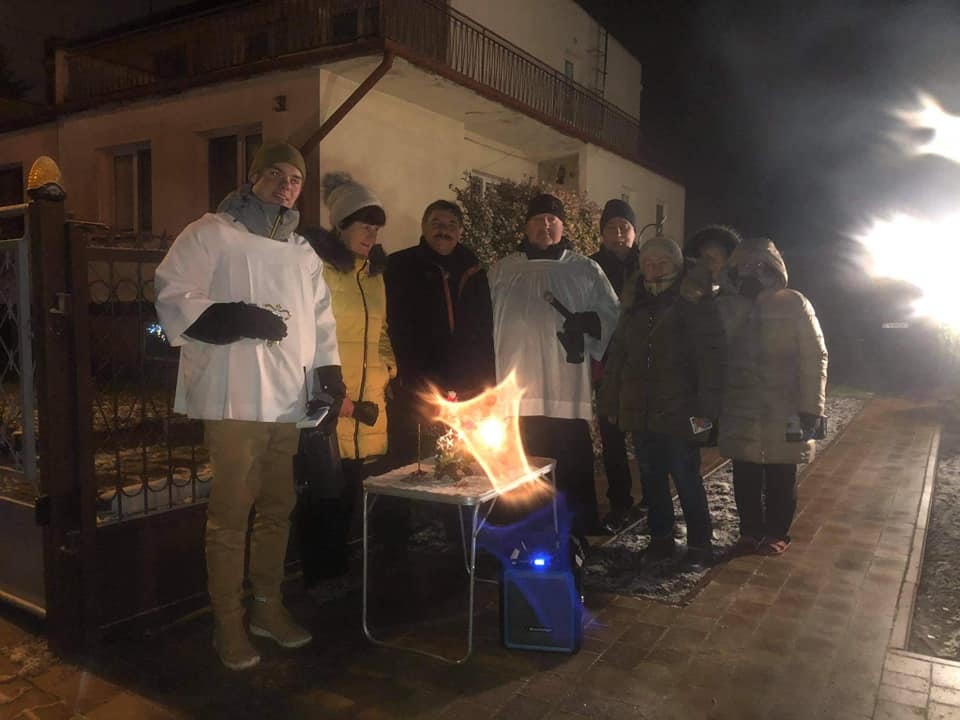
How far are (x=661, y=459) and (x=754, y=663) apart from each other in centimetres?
142

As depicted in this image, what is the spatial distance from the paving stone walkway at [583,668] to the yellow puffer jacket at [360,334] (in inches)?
33.7

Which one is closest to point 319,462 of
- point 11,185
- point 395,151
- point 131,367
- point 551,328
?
point 131,367

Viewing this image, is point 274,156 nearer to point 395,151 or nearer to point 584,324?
point 584,324

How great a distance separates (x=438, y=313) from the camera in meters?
4.04

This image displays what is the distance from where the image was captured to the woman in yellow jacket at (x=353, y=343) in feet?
12.2

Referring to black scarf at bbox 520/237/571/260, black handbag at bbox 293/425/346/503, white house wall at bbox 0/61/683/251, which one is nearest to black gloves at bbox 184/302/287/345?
black handbag at bbox 293/425/346/503

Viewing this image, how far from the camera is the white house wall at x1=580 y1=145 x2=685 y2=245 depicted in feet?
49.1

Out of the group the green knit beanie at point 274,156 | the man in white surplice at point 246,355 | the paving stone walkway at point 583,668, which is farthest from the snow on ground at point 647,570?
the green knit beanie at point 274,156

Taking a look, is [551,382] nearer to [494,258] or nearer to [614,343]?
[614,343]

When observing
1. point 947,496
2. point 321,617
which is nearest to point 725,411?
point 321,617

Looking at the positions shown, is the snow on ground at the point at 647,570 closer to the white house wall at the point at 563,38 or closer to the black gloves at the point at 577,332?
the black gloves at the point at 577,332

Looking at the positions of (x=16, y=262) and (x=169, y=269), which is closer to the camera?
(x=169, y=269)

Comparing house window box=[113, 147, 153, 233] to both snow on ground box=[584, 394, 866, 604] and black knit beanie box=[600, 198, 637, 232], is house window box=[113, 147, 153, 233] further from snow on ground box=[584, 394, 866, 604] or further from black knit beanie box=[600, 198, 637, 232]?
snow on ground box=[584, 394, 866, 604]

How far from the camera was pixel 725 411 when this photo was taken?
4.52 m
